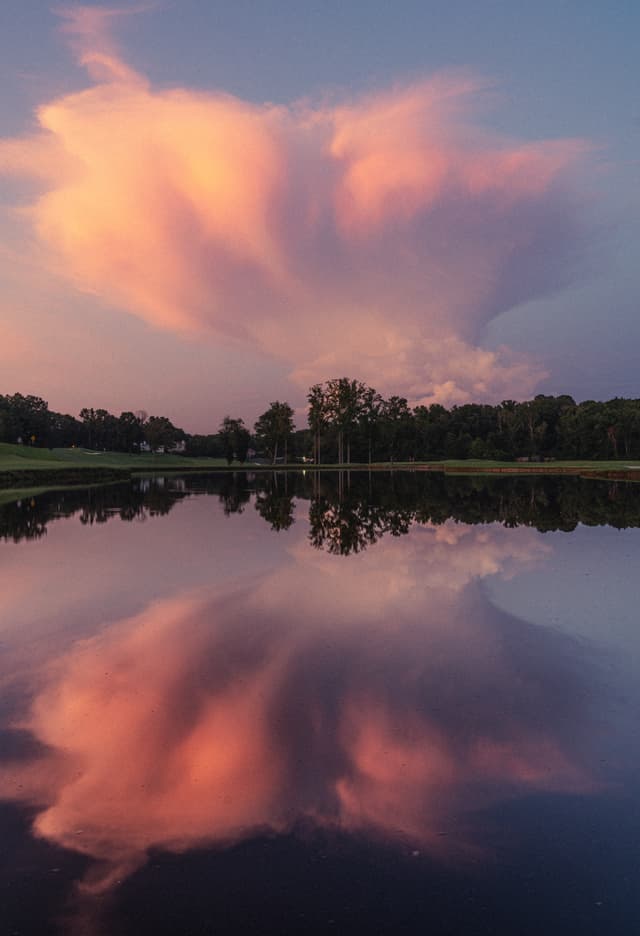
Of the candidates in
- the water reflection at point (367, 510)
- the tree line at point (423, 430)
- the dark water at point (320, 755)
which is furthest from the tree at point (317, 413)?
the dark water at point (320, 755)

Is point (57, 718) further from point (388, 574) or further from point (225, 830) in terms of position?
point (388, 574)

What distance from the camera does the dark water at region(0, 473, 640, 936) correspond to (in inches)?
181

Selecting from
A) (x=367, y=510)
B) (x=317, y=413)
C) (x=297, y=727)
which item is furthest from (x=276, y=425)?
(x=297, y=727)

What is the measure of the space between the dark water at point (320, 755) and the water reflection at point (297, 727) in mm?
31


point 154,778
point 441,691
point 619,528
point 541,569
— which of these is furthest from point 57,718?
point 619,528

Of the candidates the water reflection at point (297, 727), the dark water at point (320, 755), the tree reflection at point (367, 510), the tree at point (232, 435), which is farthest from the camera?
the tree at point (232, 435)

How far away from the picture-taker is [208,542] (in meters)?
22.3

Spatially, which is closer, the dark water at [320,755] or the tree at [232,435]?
the dark water at [320,755]

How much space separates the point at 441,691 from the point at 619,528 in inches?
776

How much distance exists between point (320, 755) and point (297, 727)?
0.72 m

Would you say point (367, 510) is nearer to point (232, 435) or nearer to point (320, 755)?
point (320, 755)

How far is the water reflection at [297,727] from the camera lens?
5570 millimetres

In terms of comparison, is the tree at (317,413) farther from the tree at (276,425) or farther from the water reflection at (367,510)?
the water reflection at (367,510)

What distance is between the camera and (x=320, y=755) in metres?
6.59
